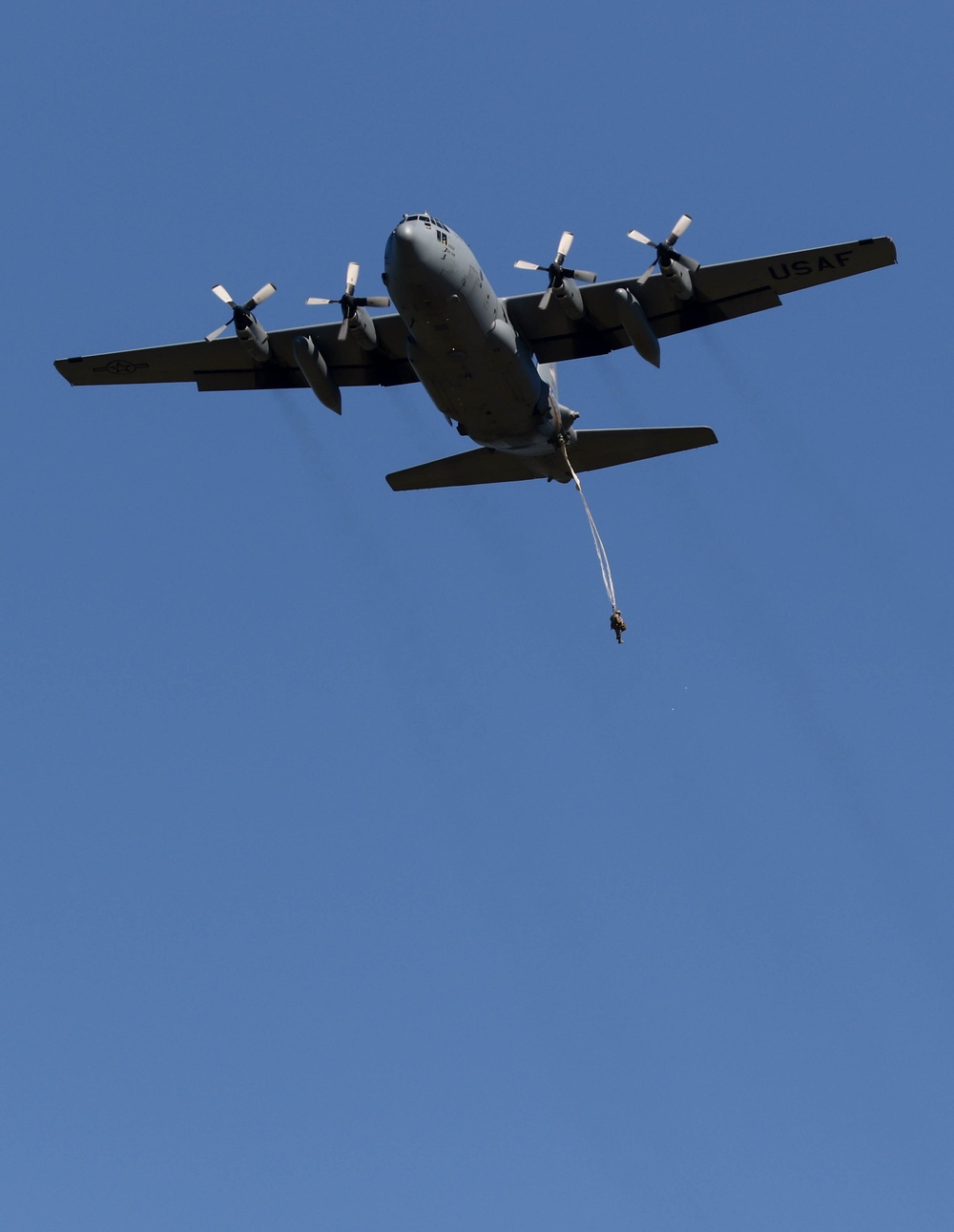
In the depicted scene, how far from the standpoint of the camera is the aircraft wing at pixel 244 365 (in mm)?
35469

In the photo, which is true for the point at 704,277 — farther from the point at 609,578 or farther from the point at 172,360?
the point at 172,360

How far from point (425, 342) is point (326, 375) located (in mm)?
3671

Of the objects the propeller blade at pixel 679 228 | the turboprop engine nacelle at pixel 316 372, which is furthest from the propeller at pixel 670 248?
the turboprop engine nacelle at pixel 316 372

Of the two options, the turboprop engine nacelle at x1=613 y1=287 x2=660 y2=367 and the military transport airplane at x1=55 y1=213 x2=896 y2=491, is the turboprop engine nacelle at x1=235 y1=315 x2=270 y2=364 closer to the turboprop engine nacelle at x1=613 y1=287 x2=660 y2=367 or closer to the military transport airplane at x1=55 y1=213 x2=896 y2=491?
the military transport airplane at x1=55 y1=213 x2=896 y2=491

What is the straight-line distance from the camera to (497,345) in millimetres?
32156

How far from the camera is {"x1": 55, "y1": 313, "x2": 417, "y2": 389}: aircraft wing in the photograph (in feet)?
116

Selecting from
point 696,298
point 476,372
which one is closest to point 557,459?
point 476,372

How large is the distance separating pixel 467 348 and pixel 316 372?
4073 millimetres

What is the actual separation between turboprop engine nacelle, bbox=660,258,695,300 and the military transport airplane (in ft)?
0.09

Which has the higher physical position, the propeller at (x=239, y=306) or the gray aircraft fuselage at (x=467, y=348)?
→ the propeller at (x=239, y=306)

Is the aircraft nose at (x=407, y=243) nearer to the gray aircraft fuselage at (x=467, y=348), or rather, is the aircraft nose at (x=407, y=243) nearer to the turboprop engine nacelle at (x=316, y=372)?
the gray aircraft fuselage at (x=467, y=348)

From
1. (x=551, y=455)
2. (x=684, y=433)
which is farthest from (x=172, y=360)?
(x=684, y=433)

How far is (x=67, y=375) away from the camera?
37062 millimetres

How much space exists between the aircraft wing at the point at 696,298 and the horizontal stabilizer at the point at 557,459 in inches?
85.7
